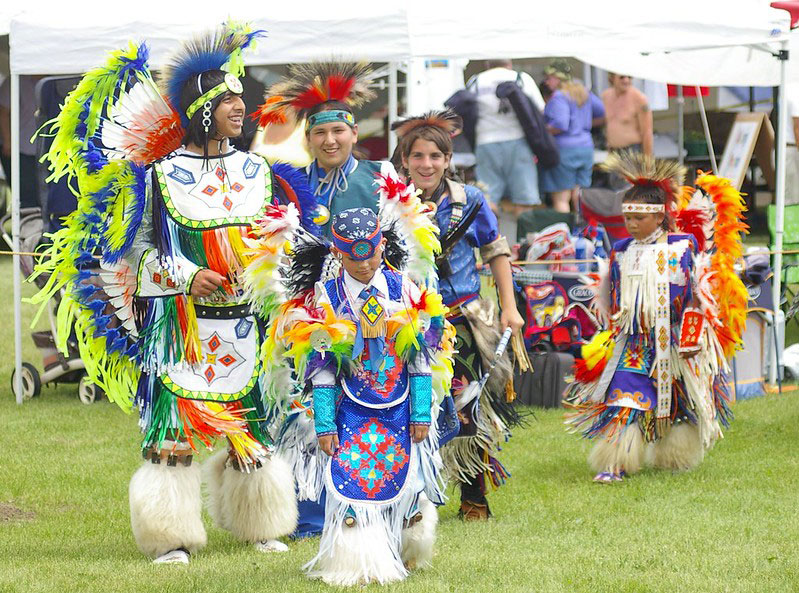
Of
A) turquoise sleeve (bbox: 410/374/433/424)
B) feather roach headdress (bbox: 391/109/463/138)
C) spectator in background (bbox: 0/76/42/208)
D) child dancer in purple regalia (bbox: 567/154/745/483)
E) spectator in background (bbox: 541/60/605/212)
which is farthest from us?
spectator in background (bbox: 541/60/605/212)

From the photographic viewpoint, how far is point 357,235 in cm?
415

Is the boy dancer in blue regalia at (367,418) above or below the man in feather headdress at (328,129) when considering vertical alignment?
below

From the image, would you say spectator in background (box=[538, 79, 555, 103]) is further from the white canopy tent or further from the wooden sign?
the white canopy tent

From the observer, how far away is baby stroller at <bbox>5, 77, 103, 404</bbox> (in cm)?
815

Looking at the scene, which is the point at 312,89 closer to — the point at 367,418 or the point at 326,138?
the point at 326,138

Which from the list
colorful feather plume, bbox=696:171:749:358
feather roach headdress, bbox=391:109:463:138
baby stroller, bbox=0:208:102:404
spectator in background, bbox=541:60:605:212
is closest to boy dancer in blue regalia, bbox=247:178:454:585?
feather roach headdress, bbox=391:109:463:138

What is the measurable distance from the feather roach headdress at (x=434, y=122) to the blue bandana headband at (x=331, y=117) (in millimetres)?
393

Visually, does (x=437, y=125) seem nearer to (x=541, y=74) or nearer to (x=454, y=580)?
(x=454, y=580)

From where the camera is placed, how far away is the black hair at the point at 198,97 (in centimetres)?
475

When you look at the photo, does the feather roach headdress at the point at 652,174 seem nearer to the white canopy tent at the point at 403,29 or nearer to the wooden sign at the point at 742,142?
the white canopy tent at the point at 403,29

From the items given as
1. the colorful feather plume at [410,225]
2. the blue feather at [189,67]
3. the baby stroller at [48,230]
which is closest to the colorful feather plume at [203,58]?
the blue feather at [189,67]

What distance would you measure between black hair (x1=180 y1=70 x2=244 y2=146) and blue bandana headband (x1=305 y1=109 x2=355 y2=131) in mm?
385

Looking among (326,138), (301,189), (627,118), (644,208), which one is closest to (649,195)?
(644,208)

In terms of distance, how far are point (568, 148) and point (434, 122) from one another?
6192 mm
